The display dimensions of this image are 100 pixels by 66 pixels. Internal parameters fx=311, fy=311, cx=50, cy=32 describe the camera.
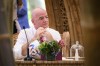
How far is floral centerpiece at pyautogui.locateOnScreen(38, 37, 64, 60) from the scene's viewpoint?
2488 mm

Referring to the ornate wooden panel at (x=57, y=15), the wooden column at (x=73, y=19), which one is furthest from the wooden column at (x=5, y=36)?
the ornate wooden panel at (x=57, y=15)

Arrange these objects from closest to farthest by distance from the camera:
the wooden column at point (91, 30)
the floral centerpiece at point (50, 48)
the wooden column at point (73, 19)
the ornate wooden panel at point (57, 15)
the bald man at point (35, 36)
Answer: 1. the wooden column at point (91, 30)
2. the floral centerpiece at point (50, 48)
3. the bald man at point (35, 36)
4. the wooden column at point (73, 19)
5. the ornate wooden panel at point (57, 15)

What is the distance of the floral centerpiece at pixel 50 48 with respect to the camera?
2.49m

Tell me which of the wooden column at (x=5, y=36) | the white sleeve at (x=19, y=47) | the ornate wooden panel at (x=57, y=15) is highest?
the ornate wooden panel at (x=57, y=15)

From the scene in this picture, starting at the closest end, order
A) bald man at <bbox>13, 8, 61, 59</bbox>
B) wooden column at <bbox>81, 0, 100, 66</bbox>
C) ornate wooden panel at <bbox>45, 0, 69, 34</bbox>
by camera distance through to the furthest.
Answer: wooden column at <bbox>81, 0, 100, 66</bbox>, bald man at <bbox>13, 8, 61, 59</bbox>, ornate wooden panel at <bbox>45, 0, 69, 34</bbox>

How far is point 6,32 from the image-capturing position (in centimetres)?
17

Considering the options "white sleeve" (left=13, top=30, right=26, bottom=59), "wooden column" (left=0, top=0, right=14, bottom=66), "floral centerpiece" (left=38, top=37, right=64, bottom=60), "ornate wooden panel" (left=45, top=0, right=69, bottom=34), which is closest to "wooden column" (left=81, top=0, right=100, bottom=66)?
"wooden column" (left=0, top=0, right=14, bottom=66)

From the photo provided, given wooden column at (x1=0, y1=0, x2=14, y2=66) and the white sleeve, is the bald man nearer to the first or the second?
the white sleeve

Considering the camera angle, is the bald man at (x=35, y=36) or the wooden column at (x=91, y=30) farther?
the bald man at (x=35, y=36)

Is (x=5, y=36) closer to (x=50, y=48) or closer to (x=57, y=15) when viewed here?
(x=50, y=48)

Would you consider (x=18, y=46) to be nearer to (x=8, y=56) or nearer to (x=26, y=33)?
(x=26, y=33)

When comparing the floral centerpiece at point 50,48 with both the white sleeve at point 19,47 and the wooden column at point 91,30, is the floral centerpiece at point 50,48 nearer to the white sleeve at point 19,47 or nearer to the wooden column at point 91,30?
the white sleeve at point 19,47

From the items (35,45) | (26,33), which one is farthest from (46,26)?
(35,45)

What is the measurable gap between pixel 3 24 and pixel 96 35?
52 mm
